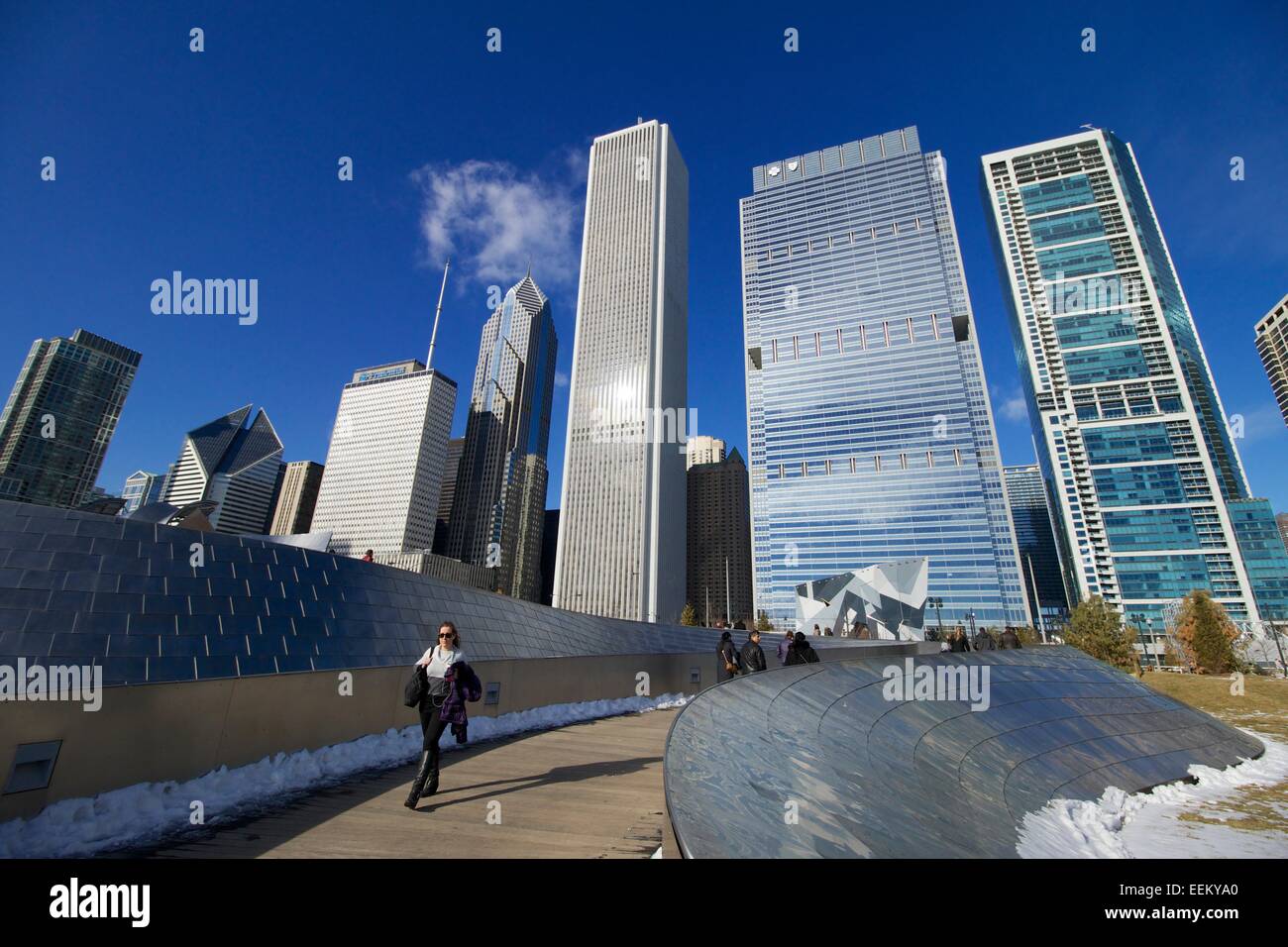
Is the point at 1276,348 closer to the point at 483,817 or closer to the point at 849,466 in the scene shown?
the point at 849,466

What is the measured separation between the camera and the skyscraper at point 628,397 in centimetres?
13075

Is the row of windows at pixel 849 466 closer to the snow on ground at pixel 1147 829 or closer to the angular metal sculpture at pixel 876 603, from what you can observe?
the angular metal sculpture at pixel 876 603

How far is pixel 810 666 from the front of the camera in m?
10.9

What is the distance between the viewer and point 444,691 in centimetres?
665

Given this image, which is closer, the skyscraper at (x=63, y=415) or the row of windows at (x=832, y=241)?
the skyscraper at (x=63, y=415)

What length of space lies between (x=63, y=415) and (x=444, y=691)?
209827 mm

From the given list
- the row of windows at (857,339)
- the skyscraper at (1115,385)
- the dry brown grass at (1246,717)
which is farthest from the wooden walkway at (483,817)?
the skyscraper at (1115,385)

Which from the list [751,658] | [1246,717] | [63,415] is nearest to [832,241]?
[1246,717]

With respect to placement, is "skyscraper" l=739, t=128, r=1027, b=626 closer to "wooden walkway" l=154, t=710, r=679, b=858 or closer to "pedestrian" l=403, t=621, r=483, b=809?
"wooden walkway" l=154, t=710, r=679, b=858

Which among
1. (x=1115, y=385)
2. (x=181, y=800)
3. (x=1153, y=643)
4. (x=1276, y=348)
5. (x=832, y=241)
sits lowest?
(x=181, y=800)

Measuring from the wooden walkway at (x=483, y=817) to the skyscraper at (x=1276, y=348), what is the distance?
21878 centimetres
